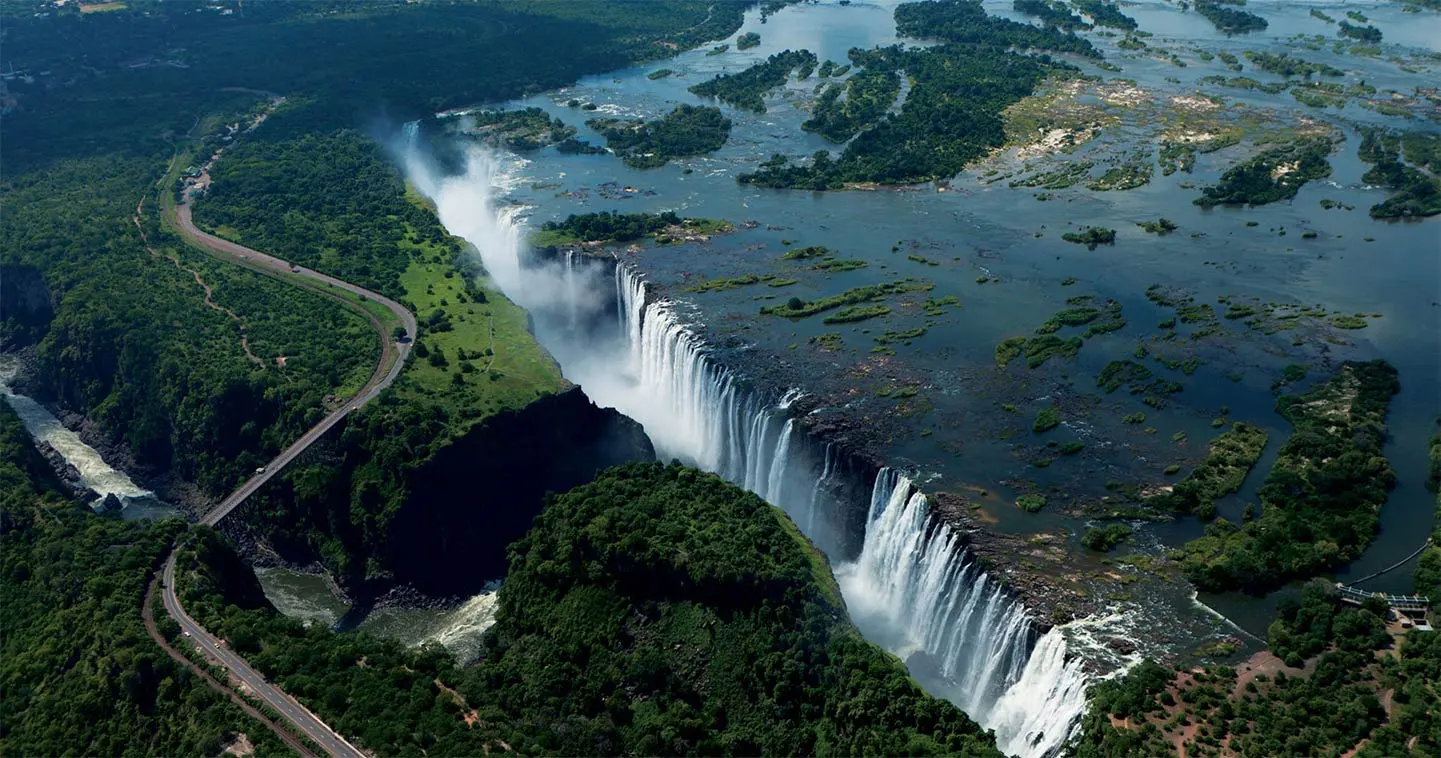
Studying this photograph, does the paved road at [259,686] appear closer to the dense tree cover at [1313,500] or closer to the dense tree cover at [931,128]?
the dense tree cover at [1313,500]

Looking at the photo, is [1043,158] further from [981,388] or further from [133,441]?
[133,441]

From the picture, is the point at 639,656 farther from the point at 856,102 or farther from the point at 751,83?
the point at 751,83

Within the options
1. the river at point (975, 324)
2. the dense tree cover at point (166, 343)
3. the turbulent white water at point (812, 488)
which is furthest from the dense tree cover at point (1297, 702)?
the dense tree cover at point (166, 343)

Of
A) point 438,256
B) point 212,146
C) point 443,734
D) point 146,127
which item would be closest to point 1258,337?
point 443,734

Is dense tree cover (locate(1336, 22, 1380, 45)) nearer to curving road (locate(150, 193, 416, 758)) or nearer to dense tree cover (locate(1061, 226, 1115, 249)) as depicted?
dense tree cover (locate(1061, 226, 1115, 249))

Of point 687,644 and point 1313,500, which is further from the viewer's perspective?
point 1313,500

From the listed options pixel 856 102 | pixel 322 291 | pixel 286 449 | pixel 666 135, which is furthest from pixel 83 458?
pixel 856 102
